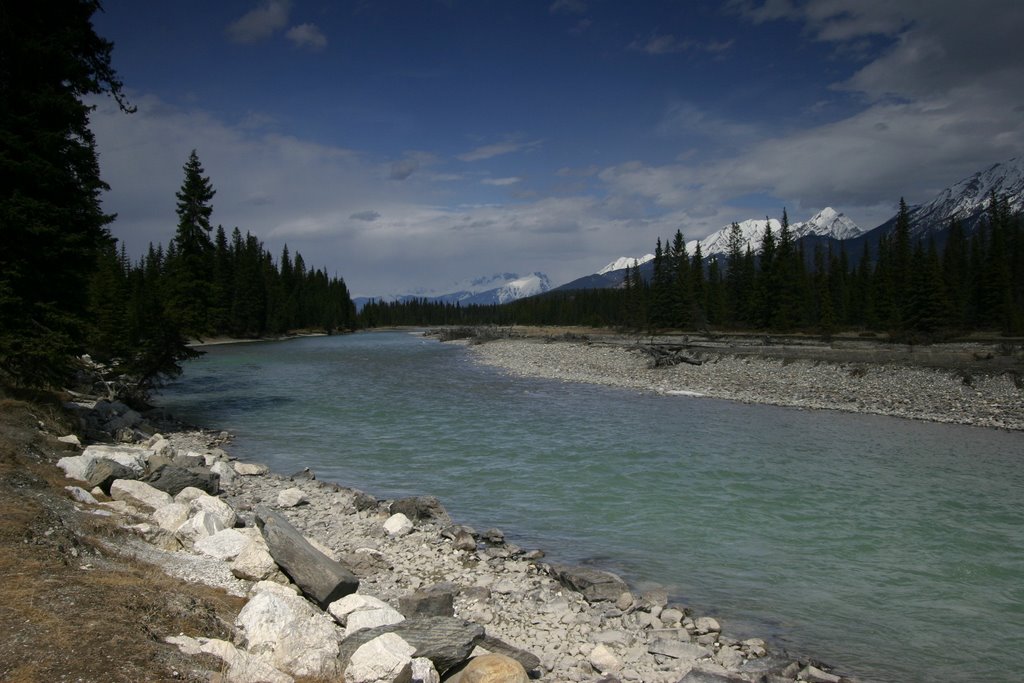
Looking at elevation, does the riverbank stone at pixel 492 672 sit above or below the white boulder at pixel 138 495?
below

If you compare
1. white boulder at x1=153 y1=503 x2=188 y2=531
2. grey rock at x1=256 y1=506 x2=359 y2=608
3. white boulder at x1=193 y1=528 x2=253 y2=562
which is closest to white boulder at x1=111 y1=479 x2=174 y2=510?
white boulder at x1=153 y1=503 x2=188 y2=531

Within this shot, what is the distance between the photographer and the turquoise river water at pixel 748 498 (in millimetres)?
7477

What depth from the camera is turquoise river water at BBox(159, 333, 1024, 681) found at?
24.5 ft

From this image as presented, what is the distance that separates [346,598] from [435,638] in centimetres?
148

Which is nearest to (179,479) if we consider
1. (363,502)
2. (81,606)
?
(363,502)

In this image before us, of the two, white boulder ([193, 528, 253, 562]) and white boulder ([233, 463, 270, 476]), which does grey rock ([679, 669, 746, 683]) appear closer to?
white boulder ([193, 528, 253, 562])

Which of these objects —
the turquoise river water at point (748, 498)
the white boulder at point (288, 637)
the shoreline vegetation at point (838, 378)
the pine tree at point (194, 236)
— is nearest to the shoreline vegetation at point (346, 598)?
the white boulder at point (288, 637)

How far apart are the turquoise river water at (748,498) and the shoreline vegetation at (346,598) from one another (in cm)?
85

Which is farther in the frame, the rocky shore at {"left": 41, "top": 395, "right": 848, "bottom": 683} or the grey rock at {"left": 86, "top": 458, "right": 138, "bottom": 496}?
the grey rock at {"left": 86, "top": 458, "right": 138, "bottom": 496}

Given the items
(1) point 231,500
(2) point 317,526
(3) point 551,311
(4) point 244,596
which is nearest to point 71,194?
(1) point 231,500

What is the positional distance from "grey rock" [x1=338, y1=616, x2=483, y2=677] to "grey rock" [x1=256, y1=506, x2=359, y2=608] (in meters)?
1.23

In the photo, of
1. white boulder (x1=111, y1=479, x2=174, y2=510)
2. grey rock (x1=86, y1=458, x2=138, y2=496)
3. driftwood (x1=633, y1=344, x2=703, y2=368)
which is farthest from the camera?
driftwood (x1=633, y1=344, x2=703, y2=368)

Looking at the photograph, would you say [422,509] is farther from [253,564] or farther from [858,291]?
[858,291]

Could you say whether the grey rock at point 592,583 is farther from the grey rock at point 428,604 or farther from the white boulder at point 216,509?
the white boulder at point 216,509
